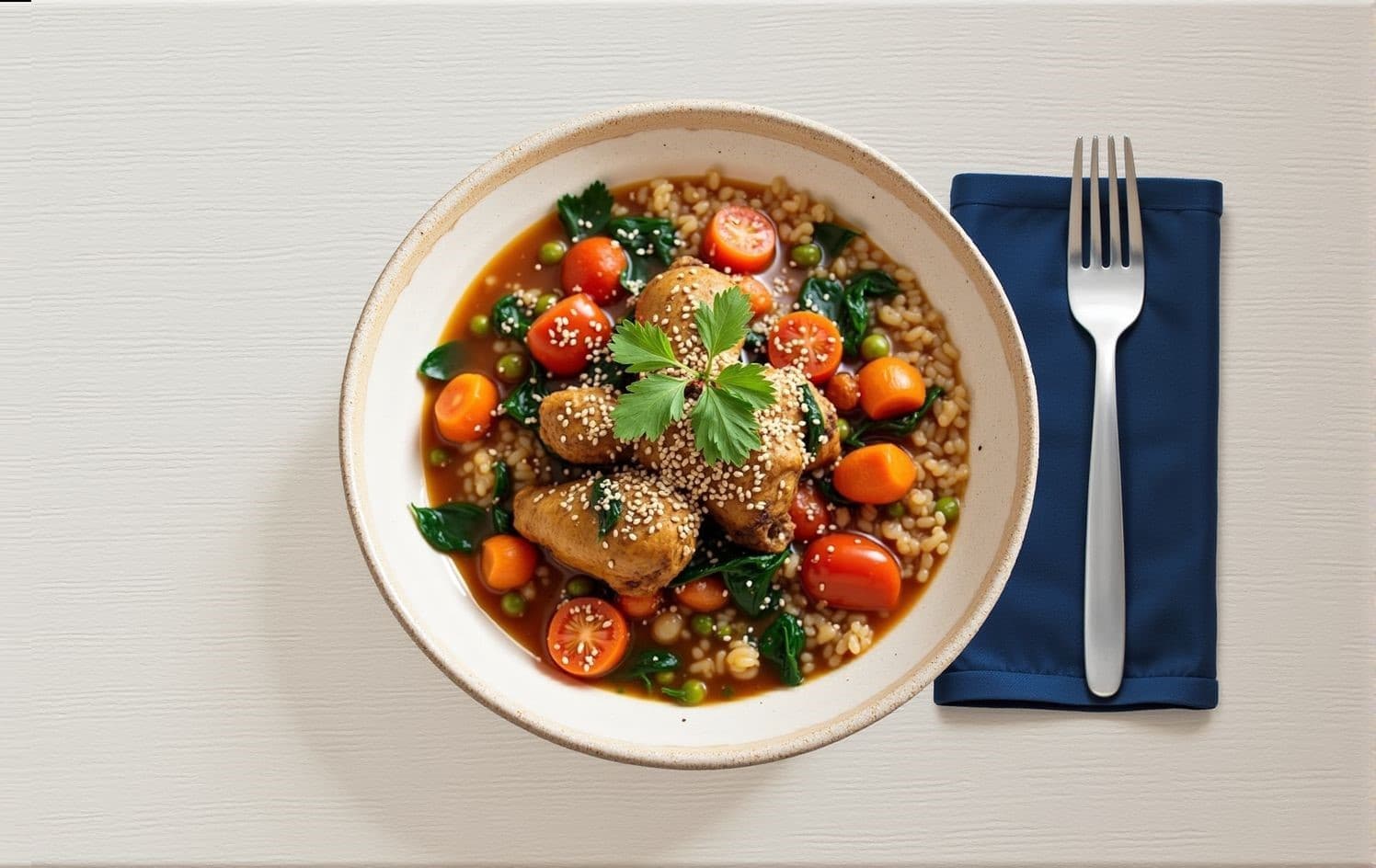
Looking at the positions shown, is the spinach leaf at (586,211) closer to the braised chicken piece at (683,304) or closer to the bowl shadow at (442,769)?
the braised chicken piece at (683,304)

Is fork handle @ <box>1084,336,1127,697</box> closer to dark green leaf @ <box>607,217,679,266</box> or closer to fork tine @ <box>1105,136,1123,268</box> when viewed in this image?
fork tine @ <box>1105,136,1123,268</box>

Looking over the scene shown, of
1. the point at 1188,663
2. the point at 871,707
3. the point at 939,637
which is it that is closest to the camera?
the point at 871,707

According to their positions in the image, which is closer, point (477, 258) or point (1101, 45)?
point (477, 258)

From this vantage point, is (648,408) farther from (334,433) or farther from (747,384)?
(334,433)

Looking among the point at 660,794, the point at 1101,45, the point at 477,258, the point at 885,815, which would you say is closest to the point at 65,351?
the point at 477,258

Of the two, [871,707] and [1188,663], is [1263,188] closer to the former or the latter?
[1188,663]

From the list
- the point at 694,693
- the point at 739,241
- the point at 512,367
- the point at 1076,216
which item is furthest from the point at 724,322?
the point at 1076,216

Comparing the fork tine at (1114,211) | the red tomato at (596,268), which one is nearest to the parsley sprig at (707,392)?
the red tomato at (596,268)
